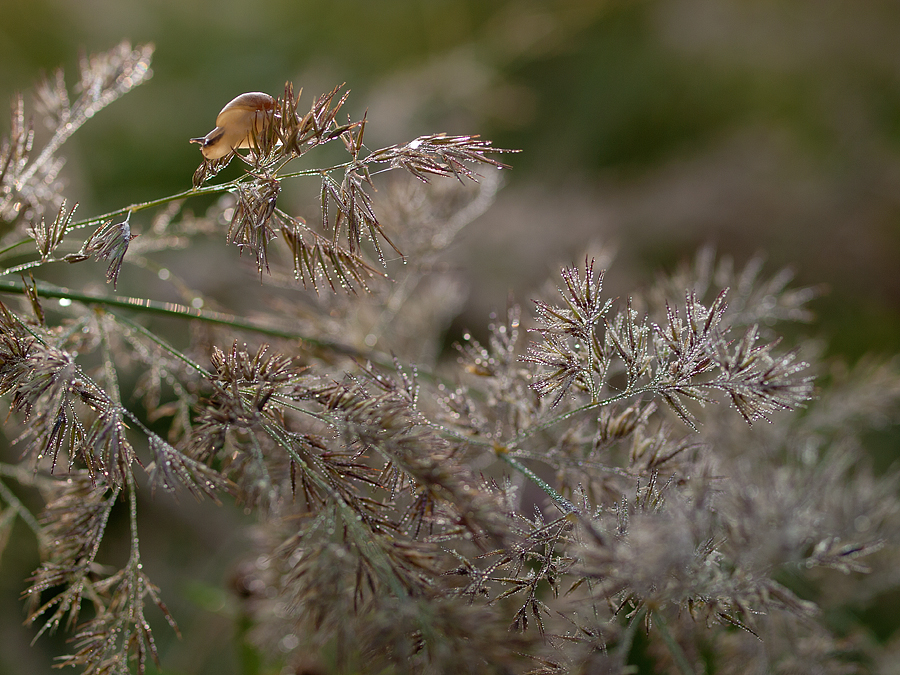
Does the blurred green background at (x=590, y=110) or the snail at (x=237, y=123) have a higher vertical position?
the blurred green background at (x=590, y=110)

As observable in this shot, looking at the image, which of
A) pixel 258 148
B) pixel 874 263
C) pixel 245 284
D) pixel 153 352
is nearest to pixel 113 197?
pixel 245 284

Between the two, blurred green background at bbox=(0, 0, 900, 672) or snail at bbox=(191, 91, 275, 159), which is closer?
snail at bbox=(191, 91, 275, 159)

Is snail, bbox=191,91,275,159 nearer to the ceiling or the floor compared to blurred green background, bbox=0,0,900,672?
nearer to the floor

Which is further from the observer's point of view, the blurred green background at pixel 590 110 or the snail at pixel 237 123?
the blurred green background at pixel 590 110

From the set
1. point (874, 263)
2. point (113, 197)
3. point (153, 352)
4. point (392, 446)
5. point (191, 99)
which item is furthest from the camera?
point (191, 99)

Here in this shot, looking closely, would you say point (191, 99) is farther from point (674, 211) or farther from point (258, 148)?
point (258, 148)
